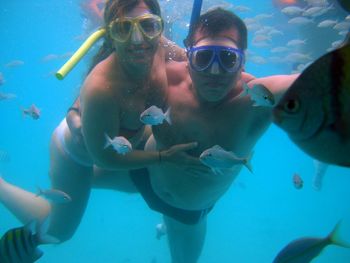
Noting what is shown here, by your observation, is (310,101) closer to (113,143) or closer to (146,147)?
(113,143)

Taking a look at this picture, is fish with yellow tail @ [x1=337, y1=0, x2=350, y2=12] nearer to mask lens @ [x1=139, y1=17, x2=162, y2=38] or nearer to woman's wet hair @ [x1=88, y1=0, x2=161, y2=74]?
mask lens @ [x1=139, y1=17, x2=162, y2=38]

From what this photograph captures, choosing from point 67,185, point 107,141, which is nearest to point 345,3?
point 107,141

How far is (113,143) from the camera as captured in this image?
11.4 feet

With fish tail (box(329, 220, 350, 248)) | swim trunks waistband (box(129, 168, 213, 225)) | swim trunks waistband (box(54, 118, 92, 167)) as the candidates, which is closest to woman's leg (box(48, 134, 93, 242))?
swim trunks waistband (box(54, 118, 92, 167))

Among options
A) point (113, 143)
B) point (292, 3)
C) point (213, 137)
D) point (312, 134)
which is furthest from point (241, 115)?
point (292, 3)

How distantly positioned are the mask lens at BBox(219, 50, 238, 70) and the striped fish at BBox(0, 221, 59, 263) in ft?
7.99

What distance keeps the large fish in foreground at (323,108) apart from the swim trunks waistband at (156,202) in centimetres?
386

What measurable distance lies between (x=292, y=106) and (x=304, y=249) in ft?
6.42

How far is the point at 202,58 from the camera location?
3.43 m

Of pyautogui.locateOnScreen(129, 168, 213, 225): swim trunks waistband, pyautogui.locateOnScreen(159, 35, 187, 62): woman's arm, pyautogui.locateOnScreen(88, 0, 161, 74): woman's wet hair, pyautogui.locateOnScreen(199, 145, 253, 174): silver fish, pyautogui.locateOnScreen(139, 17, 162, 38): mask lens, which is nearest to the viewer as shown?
pyautogui.locateOnScreen(199, 145, 253, 174): silver fish

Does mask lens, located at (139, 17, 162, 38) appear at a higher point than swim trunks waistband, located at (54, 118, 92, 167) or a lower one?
higher

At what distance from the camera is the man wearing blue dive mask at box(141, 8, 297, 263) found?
3447 millimetres

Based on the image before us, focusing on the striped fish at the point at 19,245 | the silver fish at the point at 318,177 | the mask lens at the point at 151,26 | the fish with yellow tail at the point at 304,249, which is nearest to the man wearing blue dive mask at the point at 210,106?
the mask lens at the point at 151,26

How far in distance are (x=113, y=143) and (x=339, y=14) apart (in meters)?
13.9
